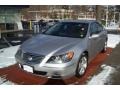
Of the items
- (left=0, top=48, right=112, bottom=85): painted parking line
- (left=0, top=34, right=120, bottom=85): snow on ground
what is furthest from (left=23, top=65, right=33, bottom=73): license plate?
(left=0, top=34, right=120, bottom=85): snow on ground

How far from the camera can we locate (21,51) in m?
6.00

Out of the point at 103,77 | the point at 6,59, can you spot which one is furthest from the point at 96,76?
the point at 6,59

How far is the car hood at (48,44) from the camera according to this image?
225 inches

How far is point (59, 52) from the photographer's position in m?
5.60

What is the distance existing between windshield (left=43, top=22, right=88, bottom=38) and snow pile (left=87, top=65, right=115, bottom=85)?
1196 mm

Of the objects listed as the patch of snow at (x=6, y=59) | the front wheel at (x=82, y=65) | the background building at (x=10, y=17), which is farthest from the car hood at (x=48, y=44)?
the background building at (x=10, y=17)

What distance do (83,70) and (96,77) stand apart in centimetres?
40

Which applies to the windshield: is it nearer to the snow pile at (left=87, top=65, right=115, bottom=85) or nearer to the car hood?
the car hood

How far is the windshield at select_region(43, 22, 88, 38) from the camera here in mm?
6906

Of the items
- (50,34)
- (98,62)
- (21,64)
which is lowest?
(98,62)

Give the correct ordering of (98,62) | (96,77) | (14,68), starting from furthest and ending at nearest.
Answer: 1. (98,62)
2. (14,68)
3. (96,77)
